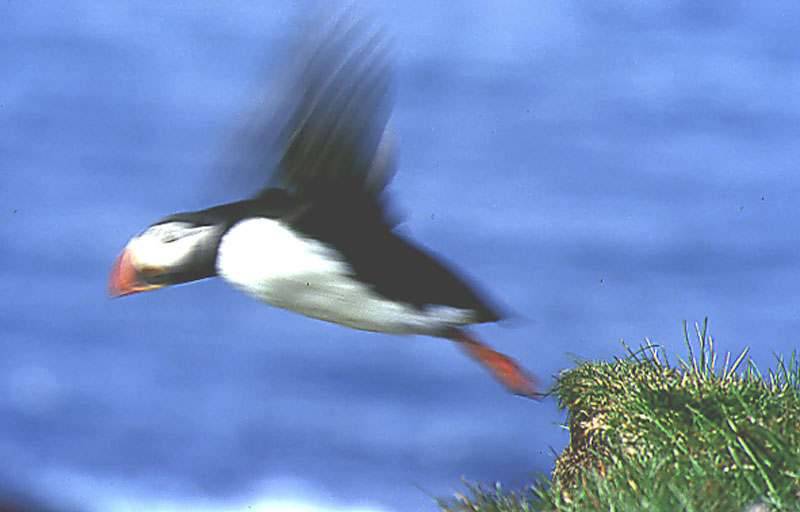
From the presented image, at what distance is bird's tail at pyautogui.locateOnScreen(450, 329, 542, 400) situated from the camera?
4.48 feet

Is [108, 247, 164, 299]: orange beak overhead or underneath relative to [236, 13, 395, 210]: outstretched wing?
underneath

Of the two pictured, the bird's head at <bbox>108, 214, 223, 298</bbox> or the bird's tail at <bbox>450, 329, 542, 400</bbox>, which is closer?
the bird's head at <bbox>108, 214, 223, 298</bbox>

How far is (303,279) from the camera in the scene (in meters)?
1.21

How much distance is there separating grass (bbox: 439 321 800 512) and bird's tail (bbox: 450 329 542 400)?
0.53 ft

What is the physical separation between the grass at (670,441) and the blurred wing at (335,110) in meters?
0.57

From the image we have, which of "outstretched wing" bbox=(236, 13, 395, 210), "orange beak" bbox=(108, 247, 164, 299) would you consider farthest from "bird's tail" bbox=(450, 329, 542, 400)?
"orange beak" bbox=(108, 247, 164, 299)

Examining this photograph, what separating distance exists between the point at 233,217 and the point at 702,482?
2.54ft

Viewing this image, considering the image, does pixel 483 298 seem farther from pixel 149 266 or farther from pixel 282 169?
pixel 149 266

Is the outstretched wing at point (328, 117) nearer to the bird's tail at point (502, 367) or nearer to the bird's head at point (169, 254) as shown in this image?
the bird's head at point (169, 254)

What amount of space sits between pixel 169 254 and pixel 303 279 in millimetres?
219

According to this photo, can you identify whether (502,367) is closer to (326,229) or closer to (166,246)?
(326,229)

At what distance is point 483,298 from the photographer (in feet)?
4.18

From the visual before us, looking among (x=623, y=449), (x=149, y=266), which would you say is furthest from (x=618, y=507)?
(x=149, y=266)

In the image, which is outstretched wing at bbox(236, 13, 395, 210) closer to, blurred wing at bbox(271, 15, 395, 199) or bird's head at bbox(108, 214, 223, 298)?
blurred wing at bbox(271, 15, 395, 199)
